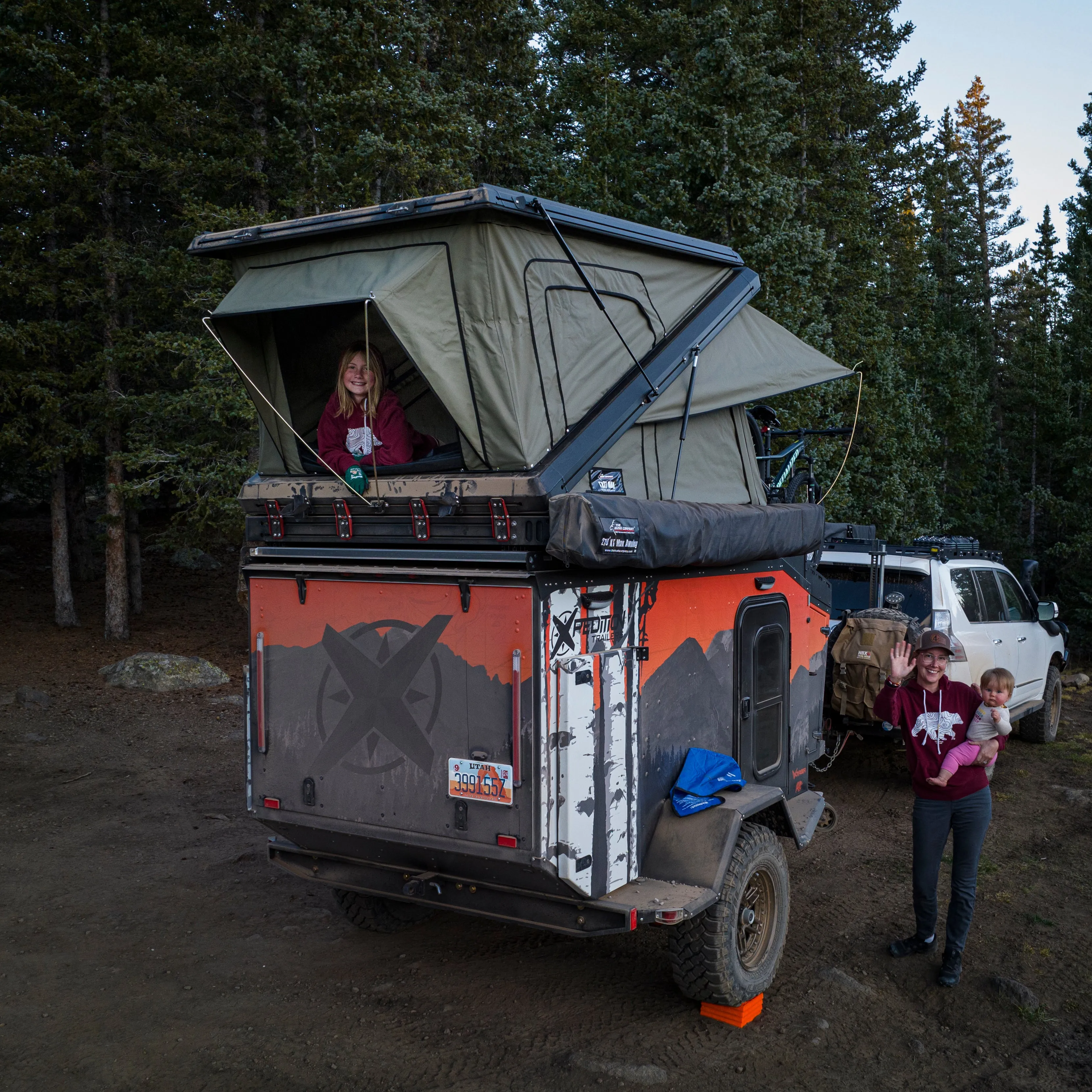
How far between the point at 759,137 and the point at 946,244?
63.8 feet

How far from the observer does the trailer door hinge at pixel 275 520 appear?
5023mm

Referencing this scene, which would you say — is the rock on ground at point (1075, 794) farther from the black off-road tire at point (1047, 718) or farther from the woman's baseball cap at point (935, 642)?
the woman's baseball cap at point (935, 642)

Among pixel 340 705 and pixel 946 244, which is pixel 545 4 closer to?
pixel 946 244

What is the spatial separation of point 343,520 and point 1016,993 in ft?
14.3

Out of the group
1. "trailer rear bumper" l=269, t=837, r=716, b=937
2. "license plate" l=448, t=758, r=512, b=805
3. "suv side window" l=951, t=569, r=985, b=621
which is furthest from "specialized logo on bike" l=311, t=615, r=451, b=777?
"suv side window" l=951, t=569, r=985, b=621

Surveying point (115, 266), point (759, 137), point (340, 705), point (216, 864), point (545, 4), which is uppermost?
point (545, 4)

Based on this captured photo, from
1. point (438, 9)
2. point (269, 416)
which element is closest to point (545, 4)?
point (438, 9)

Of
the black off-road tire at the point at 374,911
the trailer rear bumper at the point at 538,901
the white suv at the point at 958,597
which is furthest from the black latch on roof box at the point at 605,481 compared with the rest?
the white suv at the point at 958,597

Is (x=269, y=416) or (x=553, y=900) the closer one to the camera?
(x=553, y=900)

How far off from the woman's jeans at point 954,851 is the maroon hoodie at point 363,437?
353 cm

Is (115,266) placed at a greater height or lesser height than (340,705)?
greater

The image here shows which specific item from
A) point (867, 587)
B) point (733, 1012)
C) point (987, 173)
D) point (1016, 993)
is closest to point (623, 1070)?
point (733, 1012)

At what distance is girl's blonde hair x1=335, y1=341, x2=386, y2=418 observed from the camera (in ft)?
16.5

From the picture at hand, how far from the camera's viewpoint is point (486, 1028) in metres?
4.85
